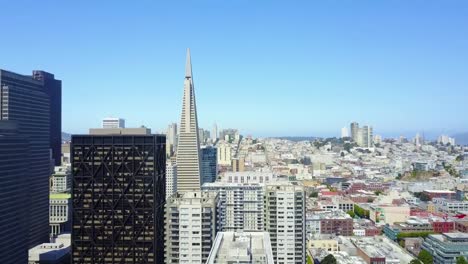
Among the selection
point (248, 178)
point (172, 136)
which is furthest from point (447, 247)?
point (172, 136)

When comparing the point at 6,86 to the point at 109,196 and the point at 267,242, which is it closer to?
the point at 109,196

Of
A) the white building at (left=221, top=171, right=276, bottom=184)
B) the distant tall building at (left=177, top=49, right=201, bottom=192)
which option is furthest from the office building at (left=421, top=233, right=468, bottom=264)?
the distant tall building at (left=177, top=49, right=201, bottom=192)

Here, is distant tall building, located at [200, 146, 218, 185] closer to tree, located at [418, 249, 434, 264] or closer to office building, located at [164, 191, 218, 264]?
tree, located at [418, 249, 434, 264]

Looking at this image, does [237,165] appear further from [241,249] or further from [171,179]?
[241,249]

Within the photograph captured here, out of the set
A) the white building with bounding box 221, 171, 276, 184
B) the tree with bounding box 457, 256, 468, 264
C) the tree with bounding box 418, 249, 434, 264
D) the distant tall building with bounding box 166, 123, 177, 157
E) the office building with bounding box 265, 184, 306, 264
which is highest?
the distant tall building with bounding box 166, 123, 177, 157

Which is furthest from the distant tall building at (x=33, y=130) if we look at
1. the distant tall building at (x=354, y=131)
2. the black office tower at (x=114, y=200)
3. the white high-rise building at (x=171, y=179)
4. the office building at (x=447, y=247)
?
the distant tall building at (x=354, y=131)

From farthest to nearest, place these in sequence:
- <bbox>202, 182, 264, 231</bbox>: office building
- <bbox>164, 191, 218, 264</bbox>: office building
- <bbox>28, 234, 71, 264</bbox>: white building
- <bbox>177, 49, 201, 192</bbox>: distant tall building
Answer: <bbox>177, 49, 201, 192</bbox>: distant tall building < <bbox>202, 182, 264, 231</bbox>: office building < <bbox>28, 234, 71, 264</bbox>: white building < <bbox>164, 191, 218, 264</bbox>: office building

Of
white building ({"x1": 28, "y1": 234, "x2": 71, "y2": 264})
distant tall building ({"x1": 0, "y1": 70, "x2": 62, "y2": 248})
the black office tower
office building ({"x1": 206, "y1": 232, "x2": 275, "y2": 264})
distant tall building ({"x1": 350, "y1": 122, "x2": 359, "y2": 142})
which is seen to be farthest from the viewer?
distant tall building ({"x1": 350, "y1": 122, "x2": 359, "y2": 142})

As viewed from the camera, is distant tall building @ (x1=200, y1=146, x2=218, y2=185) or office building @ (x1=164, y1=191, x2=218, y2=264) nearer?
office building @ (x1=164, y1=191, x2=218, y2=264)
